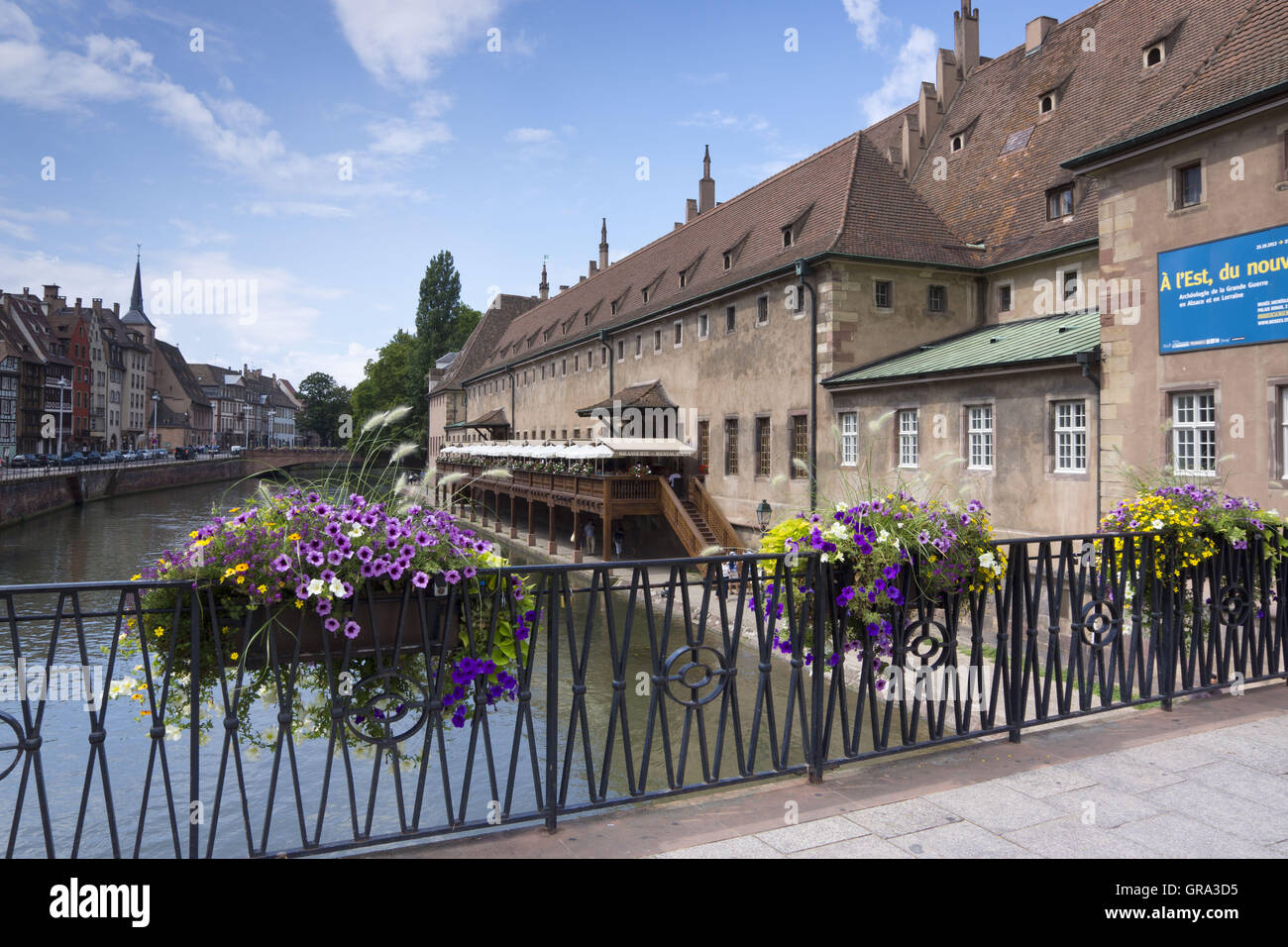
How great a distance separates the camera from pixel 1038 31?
28.2 m

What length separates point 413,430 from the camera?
79625 mm

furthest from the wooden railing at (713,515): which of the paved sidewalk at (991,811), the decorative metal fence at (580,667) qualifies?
the paved sidewalk at (991,811)

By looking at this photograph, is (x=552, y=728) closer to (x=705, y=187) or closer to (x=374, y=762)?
(x=374, y=762)

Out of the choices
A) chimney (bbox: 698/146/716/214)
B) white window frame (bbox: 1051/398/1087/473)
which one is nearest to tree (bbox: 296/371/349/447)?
chimney (bbox: 698/146/716/214)

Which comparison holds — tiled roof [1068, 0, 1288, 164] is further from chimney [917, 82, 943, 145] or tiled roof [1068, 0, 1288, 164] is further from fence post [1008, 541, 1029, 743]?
chimney [917, 82, 943, 145]

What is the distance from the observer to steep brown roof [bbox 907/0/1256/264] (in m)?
21.5

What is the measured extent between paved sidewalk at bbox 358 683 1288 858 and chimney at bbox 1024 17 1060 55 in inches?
1103

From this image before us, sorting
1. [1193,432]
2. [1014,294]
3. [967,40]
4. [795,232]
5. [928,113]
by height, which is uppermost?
[967,40]

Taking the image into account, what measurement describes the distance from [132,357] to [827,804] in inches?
4484

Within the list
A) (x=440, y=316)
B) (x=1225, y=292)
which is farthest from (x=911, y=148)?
(x=440, y=316)

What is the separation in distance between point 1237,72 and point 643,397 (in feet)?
67.3

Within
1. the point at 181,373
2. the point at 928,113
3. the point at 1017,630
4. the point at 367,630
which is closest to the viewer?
the point at 367,630

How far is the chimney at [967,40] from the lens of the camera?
30.9 metres

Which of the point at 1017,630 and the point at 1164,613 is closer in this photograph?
the point at 1017,630
